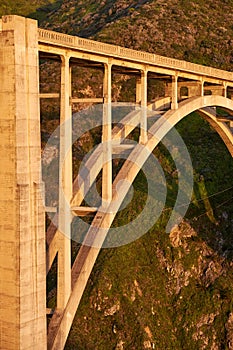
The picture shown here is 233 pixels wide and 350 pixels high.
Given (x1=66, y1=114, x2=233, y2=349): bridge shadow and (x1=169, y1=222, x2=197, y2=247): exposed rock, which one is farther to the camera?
(x1=169, y1=222, x2=197, y2=247): exposed rock

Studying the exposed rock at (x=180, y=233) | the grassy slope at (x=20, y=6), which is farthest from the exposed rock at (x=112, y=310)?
the grassy slope at (x=20, y=6)

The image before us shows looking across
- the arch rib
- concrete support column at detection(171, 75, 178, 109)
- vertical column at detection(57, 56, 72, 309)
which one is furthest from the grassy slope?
vertical column at detection(57, 56, 72, 309)

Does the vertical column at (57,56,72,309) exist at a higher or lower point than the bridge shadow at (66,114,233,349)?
higher

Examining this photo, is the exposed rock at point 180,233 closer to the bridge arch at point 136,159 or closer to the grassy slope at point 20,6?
the bridge arch at point 136,159

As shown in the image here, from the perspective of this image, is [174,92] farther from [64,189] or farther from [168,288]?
[168,288]

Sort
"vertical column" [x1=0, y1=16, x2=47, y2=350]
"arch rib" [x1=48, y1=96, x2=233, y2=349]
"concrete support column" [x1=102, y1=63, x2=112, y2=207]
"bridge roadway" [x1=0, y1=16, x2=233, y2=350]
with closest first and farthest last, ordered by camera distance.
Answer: "vertical column" [x1=0, y1=16, x2=47, y2=350]
"bridge roadway" [x1=0, y1=16, x2=233, y2=350]
"arch rib" [x1=48, y1=96, x2=233, y2=349]
"concrete support column" [x1=102, y1=63, x2=112, y2=207]

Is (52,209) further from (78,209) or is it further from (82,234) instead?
(82,234)

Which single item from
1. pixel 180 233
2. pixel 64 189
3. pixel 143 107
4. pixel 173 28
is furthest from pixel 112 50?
pixel 173 28

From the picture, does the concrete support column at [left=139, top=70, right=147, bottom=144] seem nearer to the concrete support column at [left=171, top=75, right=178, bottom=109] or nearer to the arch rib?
the arch rib
